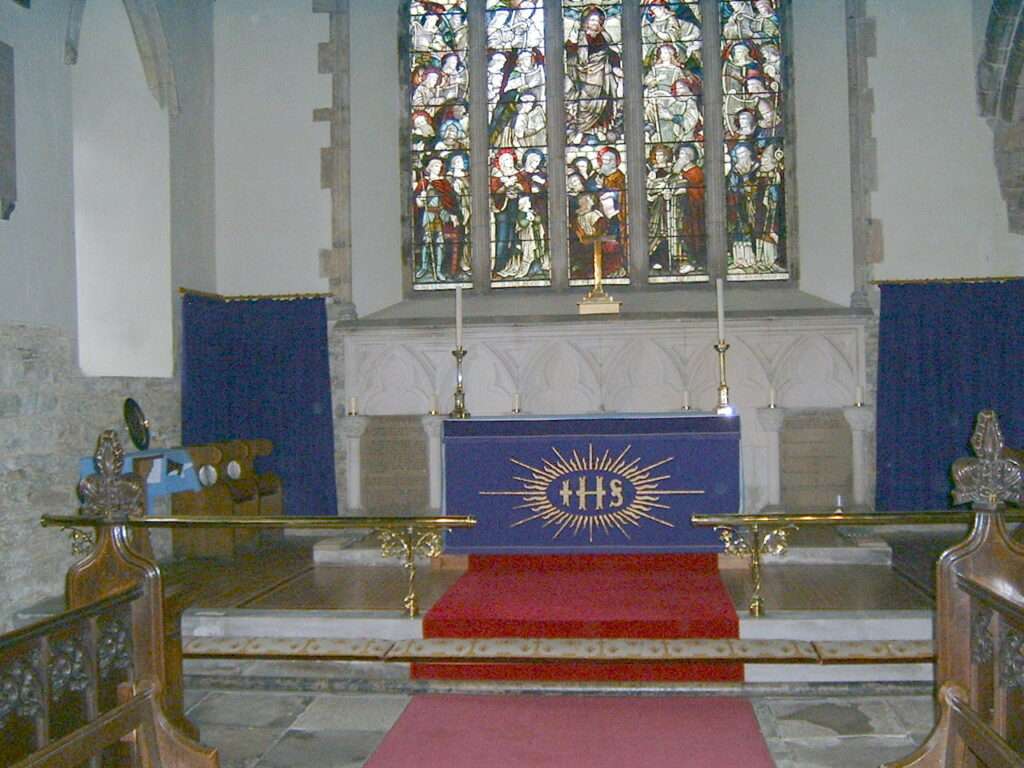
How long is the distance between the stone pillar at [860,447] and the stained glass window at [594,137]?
200cm

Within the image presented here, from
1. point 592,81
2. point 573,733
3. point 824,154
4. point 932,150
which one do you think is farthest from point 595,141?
point 573,733

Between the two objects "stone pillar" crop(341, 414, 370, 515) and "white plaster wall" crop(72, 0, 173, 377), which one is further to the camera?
"stone pillar" crop(341, 414, 370, 515)

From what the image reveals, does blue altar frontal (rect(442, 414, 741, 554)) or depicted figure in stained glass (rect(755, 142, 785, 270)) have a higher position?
depicted figure in stained glass (rect(755, 142, 785, 270))

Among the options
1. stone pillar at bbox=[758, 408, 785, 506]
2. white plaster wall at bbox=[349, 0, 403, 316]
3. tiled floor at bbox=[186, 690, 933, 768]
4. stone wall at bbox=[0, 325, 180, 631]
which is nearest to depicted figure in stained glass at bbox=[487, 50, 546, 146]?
white plaster wall at bbox=[349, 0, 403, 316]

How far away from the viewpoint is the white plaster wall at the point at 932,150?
7078mm

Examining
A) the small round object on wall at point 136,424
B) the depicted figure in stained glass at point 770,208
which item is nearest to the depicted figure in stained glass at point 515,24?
the depicted figure in stained glass at point 770,208

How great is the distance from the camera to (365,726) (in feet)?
11.4

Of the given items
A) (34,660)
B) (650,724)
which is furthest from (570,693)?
(34,660)

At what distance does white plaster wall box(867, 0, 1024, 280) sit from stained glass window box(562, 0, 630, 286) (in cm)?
187

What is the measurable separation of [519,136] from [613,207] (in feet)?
3.05

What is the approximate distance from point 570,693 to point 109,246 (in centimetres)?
454

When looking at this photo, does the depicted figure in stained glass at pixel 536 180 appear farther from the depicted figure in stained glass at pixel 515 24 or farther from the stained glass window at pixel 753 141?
the stained glass window at pixel 753 141

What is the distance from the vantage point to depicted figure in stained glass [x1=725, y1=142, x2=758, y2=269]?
7566 mm

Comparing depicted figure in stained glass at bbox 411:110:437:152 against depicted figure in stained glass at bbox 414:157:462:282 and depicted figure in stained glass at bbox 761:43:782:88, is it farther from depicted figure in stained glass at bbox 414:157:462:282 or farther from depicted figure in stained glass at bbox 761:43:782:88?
depicted figure in stained glass at bbox 761:43:782:88
